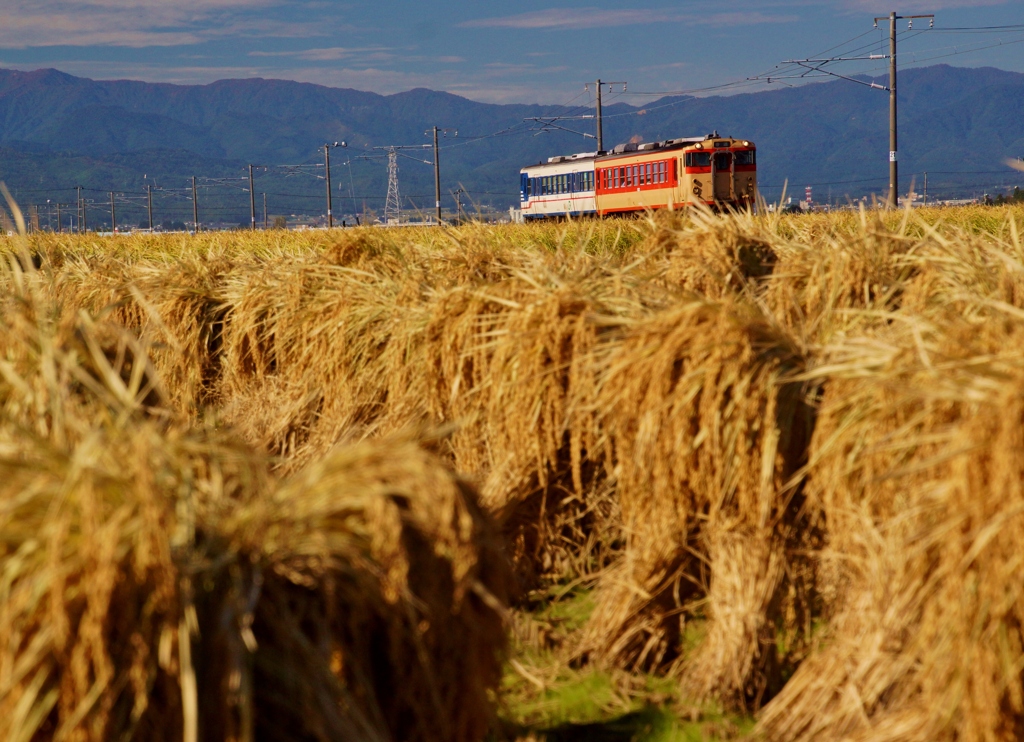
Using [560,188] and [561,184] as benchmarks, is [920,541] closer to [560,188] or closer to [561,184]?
[561,184]

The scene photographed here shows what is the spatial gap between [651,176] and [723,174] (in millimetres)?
1915

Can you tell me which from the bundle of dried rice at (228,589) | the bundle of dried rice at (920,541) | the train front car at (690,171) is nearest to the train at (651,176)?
the train front car at (690,171)

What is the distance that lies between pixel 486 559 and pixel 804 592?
1.65m

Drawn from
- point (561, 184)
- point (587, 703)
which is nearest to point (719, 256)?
point (587, 703)

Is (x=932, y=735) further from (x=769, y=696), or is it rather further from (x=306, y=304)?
(x=306, y=304)

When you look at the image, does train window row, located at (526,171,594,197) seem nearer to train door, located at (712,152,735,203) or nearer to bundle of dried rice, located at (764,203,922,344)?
train door, located at (712,152,735,203)

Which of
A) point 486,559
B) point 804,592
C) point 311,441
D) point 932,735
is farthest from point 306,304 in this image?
point 932,735

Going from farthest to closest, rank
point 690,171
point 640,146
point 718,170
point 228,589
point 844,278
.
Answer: point 640,146 < point 718,170 < point 690,171 < point 844,278 < point 228,589

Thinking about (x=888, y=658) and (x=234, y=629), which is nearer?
(x=234, y=629)

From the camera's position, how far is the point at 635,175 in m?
30.2

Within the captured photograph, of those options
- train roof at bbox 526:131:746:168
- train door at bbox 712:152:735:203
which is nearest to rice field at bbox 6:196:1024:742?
train roof at bbox 526:131:746:168

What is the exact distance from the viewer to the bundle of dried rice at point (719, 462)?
13.0 feet

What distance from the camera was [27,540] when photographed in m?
2.36

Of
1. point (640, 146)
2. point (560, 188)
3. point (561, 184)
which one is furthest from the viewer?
point (560, 188)
